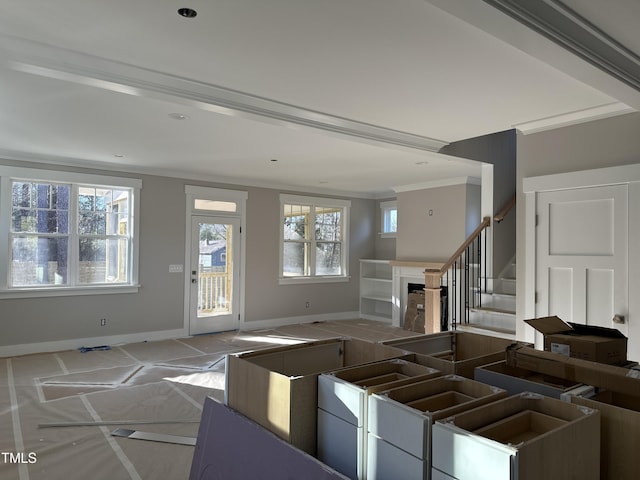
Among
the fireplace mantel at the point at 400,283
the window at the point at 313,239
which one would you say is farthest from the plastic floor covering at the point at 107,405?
the fireplace mantel at the point at 400,283

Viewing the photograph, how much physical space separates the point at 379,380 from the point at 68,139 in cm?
462

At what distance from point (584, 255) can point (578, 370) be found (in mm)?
2540

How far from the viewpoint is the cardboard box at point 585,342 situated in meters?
1.94

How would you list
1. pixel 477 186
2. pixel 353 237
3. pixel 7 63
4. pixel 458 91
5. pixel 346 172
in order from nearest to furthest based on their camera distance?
pixel 7 63 < pixel 458 91 < pixel 346 172 < pixel 477 186 < pixel 353 237

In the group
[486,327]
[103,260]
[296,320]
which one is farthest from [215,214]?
[486,327]

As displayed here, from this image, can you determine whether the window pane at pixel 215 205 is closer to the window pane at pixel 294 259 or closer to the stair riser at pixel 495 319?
the window pane at pixel 294 259

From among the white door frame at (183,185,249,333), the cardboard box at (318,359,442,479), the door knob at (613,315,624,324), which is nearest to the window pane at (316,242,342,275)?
the white door frame at (183,185,249,333)

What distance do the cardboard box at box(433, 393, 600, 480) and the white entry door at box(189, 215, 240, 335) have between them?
20.3ft

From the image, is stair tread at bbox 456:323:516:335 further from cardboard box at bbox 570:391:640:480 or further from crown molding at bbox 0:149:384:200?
crown molding at bbox 0:149:384:200

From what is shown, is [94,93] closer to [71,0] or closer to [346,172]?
[71,0]

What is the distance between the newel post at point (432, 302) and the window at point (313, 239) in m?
3.51

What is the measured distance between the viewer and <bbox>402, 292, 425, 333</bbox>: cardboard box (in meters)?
7.44

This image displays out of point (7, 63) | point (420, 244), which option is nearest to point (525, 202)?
point (420, 244)

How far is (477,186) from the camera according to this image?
23.8 feet
